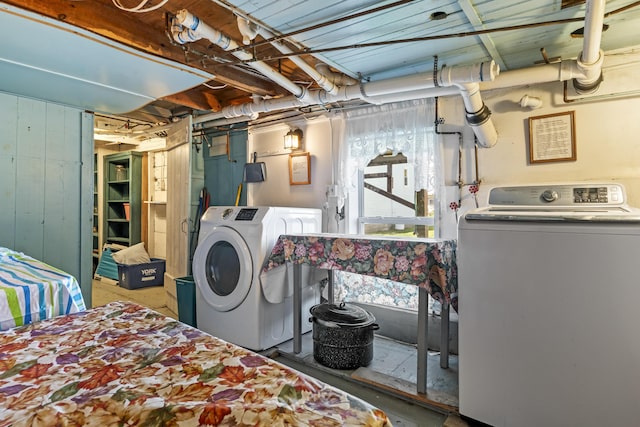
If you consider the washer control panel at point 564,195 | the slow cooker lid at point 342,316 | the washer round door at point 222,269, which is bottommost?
the slow cooker lid at point 342,316

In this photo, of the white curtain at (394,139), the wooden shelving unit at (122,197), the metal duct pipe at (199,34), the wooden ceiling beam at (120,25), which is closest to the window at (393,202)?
the white curtain at (394,139)

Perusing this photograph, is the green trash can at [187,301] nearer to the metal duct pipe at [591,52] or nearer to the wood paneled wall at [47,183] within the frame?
the wood paneled wall at [47,183]

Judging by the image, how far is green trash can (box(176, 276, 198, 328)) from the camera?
3143 mm

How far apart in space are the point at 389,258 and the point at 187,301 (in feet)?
6.69

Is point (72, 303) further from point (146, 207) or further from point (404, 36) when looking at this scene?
point (146, 207)

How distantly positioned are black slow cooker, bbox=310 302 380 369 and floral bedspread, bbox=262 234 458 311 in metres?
0.37

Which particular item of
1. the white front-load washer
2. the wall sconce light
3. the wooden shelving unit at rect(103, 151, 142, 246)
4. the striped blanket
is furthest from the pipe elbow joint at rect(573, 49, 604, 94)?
the wooden shelving unit at rect(103, 151, 142, 246)

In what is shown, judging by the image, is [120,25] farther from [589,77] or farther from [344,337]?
[589,77]

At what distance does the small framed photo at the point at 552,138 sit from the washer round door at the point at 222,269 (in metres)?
2.21

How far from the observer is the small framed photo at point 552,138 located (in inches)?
89.0

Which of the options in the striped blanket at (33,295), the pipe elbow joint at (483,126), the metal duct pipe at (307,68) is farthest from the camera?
the pipe elbow joint at (483,126)

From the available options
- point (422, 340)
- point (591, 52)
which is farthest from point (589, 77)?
point (422, 340)

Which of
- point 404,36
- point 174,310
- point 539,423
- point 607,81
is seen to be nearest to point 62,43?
point 404,36

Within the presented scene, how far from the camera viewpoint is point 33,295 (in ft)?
4.28
